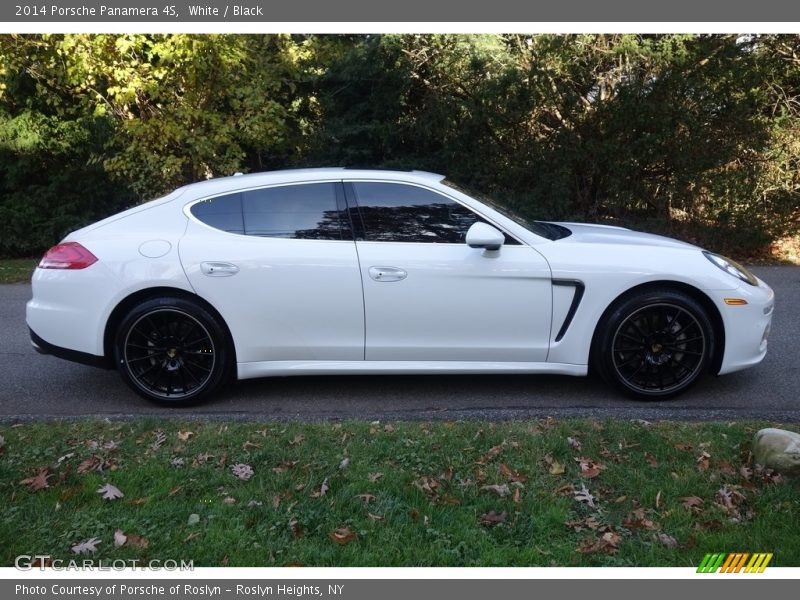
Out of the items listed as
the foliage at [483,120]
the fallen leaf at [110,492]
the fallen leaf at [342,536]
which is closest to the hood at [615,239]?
the fallen leaf at [342,536]

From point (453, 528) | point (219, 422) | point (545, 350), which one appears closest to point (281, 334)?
point (219, 422)

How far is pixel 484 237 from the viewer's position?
4750mm

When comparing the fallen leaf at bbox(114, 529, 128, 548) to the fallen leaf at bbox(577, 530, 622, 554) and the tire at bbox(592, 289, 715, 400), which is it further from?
the tire at bbox(592, 289, 715, 400)

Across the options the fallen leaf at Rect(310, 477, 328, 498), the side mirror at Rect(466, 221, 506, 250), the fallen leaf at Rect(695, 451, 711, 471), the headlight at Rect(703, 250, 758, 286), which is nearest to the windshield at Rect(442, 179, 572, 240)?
Result: the side mirror at Rect(466, 221, 506, 250)

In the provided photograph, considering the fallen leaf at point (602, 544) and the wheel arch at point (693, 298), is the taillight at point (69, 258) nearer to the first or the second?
the wheel arch at point (693, 298)

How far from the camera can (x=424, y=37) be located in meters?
11.4

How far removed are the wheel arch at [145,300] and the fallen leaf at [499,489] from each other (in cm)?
212

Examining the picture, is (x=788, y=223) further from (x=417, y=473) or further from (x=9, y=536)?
(x=9, y=536)

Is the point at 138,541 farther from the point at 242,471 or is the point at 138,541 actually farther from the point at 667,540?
the point at 667,540

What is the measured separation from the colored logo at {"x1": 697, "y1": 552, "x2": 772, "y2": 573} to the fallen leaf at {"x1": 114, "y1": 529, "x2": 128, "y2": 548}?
7.98 feet

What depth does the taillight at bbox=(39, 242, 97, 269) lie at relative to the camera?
16.3ft

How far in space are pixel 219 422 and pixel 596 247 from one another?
2727mm

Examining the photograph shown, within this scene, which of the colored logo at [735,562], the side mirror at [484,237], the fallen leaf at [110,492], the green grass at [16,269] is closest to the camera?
the colored logo at [735,562]

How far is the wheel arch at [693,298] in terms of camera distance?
488 centimetres
